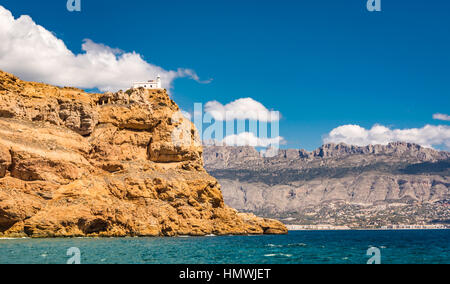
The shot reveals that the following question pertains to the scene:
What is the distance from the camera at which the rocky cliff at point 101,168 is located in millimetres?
69750

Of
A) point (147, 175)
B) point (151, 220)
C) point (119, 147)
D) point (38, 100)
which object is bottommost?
point (151, 220)

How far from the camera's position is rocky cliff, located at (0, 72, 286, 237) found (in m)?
69.8

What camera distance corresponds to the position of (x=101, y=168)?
8719 centimetres

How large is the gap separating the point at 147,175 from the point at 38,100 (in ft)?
82.1

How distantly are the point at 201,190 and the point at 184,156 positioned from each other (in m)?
10.2

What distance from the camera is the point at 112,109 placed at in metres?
95.9
